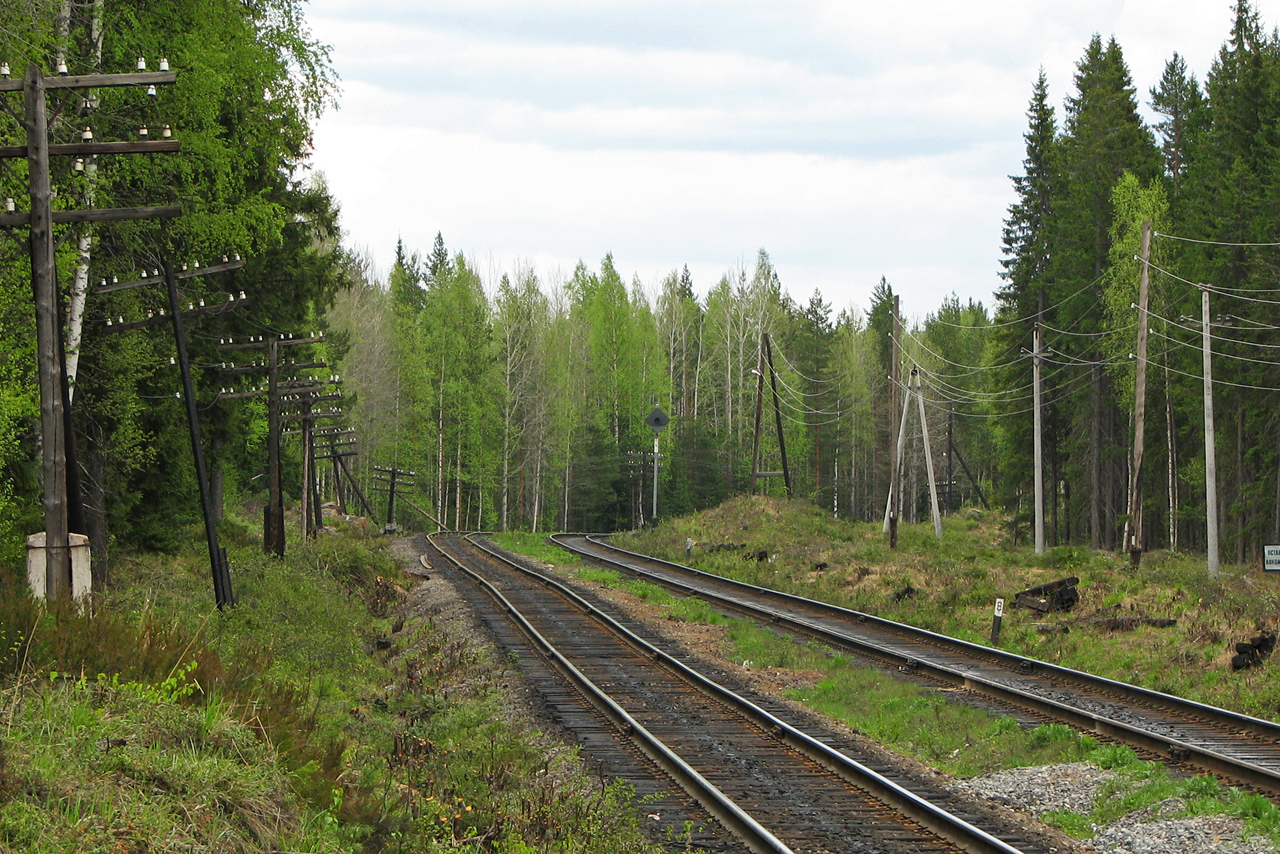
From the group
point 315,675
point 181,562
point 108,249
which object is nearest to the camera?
point 315,675

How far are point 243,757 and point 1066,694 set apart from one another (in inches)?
457

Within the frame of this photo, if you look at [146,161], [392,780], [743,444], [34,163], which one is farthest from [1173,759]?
[743,444]

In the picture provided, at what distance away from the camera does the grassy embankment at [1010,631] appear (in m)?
11.7

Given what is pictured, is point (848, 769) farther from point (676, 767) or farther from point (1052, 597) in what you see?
point (1052, 597)

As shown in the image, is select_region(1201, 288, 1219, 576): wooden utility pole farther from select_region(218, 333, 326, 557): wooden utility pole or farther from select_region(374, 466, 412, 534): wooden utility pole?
select_region(374, 466, 412, 534): wooden utility pole

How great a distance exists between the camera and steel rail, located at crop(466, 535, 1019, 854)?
8633 millimetres

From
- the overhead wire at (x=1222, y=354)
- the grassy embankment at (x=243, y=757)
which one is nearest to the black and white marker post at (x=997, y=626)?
the grassy embankment at (x=243, y=757)

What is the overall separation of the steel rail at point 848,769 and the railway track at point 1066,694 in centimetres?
339

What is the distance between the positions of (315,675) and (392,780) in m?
5.38

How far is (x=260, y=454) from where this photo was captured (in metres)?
44.1

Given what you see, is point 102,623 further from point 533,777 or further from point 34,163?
point 34,163

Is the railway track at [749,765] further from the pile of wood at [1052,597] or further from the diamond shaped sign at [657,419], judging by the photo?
the diamond shaped sign at [657,419]

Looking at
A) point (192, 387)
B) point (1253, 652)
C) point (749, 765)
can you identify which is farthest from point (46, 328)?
point (1253, 652)

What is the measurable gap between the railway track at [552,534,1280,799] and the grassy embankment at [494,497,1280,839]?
630mm
